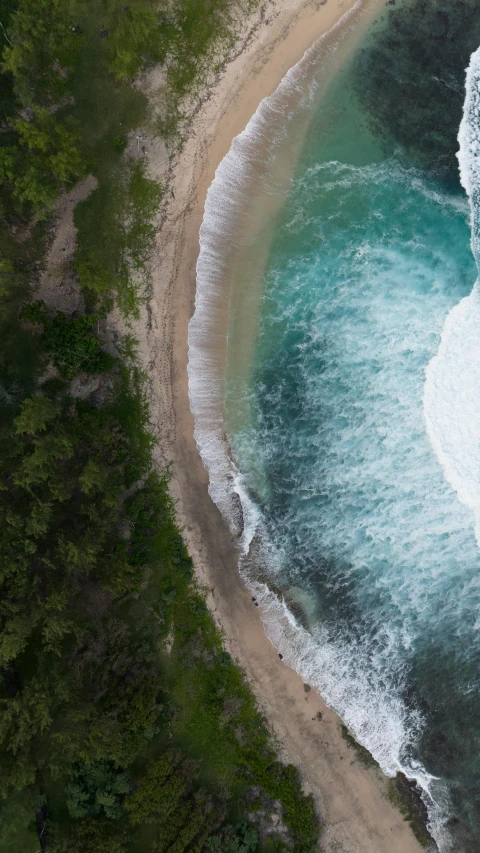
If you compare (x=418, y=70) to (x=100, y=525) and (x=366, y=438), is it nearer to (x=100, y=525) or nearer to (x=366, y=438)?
(x=366, y=438)

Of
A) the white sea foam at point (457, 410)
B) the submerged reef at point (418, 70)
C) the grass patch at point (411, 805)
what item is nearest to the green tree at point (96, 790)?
the grass patch at point (411, 805)

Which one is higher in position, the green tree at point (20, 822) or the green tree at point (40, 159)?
the green tree at point (40, 159)

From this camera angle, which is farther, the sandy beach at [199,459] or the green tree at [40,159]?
the sandy beach at [199,459]

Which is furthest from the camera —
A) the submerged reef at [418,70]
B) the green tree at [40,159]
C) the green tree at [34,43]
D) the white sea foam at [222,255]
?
the submerged reef at [418,70]

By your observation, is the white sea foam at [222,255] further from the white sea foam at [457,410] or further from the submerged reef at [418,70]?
the white sea foam at [457,410]

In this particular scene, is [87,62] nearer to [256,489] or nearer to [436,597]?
[256,489]

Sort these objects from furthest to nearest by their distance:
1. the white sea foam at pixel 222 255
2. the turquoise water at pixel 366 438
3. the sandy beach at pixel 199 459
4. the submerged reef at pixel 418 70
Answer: the submerged reef at pixel 418 70 → the turquoise water at pixel 366 438 → the white sea foam at pixel 222 255 → the sandy beach at pixel 199 459

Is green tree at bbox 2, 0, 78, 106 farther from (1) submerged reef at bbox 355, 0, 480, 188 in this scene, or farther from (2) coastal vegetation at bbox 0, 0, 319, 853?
(1) submerged reef at bbox 355, 0, 480, 188

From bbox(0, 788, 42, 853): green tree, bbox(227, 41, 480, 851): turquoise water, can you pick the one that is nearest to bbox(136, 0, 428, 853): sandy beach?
bbox(227, 41, 480, 851): turquoise water
